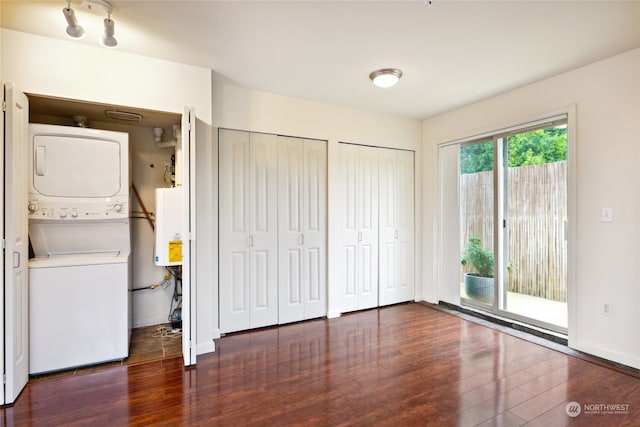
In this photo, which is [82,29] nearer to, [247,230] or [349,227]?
[247,230]

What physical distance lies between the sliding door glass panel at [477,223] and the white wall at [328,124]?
0.61 metres

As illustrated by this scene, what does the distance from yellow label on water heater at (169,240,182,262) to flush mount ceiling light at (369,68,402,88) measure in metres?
2.38

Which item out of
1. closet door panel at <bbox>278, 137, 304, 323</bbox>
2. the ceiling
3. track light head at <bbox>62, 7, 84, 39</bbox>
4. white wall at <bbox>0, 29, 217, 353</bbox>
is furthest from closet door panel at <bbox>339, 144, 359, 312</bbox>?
track light head at <bbox>62, 7, 84, 39</bbox>

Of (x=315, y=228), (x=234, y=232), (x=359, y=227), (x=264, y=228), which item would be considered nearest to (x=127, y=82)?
(x=234, y=232)

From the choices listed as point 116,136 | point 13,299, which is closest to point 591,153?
point 116,136

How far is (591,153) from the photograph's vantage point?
9.37ft

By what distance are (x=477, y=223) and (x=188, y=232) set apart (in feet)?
11.1

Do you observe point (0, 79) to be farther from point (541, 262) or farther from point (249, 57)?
point (541, 262)

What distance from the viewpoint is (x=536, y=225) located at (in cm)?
358

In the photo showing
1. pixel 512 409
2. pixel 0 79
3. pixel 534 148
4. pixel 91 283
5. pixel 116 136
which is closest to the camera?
pixel 512 409

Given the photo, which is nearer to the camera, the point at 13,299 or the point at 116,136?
the point at 13,299

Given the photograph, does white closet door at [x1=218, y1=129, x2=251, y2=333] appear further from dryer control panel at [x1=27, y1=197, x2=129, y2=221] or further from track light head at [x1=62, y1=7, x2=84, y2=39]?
track light head at [x1=62, y1=7, x2=84, y2=39]

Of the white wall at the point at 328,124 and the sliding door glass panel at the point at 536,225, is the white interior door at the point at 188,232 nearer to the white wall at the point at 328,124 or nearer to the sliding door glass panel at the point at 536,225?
the white wall at the point at 328,124

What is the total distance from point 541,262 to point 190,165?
3.73m
